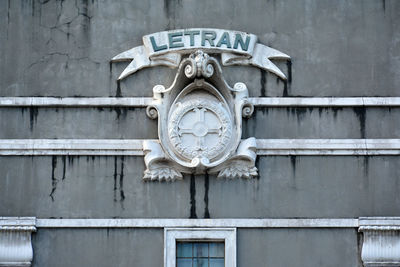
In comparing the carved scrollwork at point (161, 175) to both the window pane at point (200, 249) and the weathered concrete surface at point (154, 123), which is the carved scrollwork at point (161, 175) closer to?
the weathered concrete surface at point (154, 123)

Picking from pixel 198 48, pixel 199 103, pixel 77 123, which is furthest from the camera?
pixel 198 48

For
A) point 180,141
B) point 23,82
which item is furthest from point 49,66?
point 180,141

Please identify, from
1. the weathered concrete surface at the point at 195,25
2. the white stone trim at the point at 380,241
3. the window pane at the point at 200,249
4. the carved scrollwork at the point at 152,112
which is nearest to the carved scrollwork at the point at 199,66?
the weathered concrete surface at the point at 195,25

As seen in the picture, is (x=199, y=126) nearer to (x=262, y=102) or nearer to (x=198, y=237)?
(x=262, y=102)

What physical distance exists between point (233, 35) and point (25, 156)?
4502 mm

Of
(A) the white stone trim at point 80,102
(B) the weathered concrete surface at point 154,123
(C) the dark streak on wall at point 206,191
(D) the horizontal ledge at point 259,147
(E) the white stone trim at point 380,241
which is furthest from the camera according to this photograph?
(A) the white stone trim at point 80,102

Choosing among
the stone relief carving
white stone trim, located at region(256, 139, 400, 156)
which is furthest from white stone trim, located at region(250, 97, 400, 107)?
white stone trim, located at region(256, 139, 400, 156)

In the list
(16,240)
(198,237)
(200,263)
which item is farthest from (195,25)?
(16,240)

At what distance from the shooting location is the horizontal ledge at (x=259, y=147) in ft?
92.7

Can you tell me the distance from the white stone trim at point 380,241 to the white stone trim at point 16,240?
602 centimetres

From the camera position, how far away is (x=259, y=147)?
28.2 m

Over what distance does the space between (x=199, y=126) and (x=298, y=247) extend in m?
2.88

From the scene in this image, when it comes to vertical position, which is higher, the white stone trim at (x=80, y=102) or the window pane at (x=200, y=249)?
the white stone trim at (x=80, y=102)

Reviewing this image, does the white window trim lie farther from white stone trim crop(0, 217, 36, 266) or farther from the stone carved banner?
the stone carved banner
